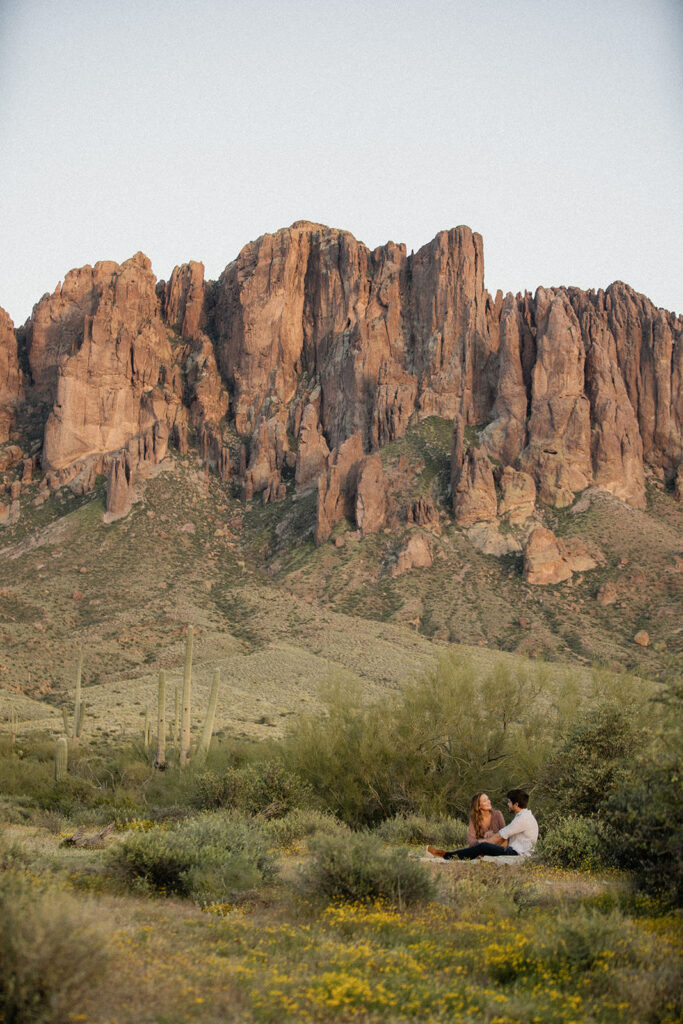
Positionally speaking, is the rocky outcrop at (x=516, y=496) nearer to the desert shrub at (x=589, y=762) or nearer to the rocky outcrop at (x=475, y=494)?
the rocky outcrop at (x=475, y=494)

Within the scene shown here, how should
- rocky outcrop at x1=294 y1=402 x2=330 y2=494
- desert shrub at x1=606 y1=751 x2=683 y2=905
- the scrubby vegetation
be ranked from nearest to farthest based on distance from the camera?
the scrubby vegetation, desert shrub at x1=606 y1=751 x2=683 y2=905, rocky outcrop at x1=294 y1=402 x2=330 y2=494

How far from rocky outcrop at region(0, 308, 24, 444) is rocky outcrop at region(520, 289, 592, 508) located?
60849mm

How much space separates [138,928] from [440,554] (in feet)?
203

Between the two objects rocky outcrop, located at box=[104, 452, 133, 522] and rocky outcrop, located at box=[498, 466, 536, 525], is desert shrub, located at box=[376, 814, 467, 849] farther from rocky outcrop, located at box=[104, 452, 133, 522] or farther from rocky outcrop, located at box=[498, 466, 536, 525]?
rocky outcrop, located at box=[104, 452, 133, 522]

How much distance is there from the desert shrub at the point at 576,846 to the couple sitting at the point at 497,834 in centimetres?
25

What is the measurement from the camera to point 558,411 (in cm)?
8012

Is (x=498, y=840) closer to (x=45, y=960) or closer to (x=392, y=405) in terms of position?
(x=45, y=960)

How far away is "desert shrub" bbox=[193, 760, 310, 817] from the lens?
675 inches

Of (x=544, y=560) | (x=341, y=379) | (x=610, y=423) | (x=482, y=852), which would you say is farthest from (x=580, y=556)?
(x=482, y=852)

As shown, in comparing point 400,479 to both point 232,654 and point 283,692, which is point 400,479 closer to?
point 232,654

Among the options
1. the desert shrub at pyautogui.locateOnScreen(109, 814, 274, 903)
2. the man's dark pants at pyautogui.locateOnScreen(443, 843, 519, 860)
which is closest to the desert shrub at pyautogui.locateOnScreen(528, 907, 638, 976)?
the desert shrub at pyautogui.locateOnScreen(109, 814, 274, 903)

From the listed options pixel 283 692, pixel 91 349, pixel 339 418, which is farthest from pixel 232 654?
pixel 91 349

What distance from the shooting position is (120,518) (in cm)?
7431

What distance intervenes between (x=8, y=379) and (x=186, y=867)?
325 feet
